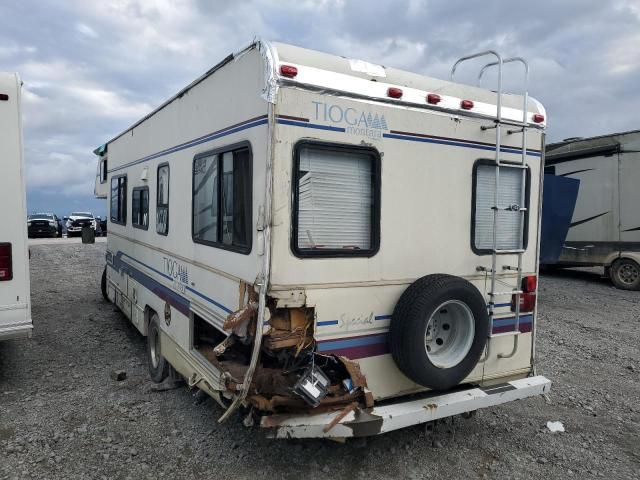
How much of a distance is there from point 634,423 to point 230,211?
12.7 ft

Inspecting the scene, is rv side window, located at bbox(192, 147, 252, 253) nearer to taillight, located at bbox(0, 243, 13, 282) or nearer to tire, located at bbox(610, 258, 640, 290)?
taillight, located at bbox(0, 243, 13, 282)

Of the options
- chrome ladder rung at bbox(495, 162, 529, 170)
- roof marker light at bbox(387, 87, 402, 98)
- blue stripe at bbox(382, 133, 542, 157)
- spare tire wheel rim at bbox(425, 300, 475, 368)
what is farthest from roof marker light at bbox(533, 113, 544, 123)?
spare tire wheel rim at bbox(425, 300, 475, 368)

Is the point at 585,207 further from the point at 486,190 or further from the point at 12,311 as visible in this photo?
the point at 12,311

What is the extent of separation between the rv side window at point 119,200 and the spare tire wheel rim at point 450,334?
185 inches

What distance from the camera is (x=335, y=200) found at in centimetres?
334

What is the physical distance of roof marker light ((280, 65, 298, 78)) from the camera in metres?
3.06

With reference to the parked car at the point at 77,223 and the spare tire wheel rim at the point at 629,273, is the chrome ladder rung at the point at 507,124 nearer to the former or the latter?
the spare tire wheel rim at the point at 629,273

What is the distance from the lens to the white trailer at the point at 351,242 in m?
3.13

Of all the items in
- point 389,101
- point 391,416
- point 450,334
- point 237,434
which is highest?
point 389,101

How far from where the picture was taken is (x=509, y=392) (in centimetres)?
388

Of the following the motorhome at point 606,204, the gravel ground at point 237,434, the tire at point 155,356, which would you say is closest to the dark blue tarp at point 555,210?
the motorhome at point 606,204

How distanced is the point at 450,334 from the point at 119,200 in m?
5.29

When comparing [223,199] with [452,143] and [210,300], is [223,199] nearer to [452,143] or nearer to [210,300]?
[210,300]

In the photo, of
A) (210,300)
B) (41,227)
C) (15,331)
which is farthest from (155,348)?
(41,227)
